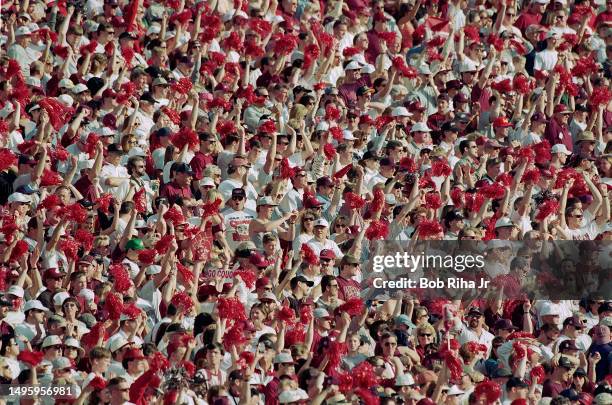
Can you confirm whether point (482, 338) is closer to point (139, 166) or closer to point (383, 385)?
point (383, 385)

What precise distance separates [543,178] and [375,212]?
2129mm

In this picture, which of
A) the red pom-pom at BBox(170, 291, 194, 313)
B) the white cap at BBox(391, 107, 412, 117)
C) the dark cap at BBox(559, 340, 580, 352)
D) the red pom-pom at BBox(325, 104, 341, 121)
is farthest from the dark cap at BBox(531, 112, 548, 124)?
the red pom-pom at BBox(170, 291, 194, 313)

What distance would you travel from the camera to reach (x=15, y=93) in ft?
74.1

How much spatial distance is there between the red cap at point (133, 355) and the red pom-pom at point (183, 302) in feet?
3.19

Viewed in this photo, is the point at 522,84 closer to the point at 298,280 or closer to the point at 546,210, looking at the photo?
the point at 546,210

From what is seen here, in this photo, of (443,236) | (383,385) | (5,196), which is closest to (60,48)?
(5,196)

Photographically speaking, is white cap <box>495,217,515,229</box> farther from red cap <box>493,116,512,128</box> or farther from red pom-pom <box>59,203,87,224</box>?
red pom-pom <box>59,203,87,224</box>

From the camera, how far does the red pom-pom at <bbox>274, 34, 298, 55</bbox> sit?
80.5 feet

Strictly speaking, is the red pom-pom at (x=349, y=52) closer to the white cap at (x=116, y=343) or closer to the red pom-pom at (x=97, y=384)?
the white cap at (x=116, y=343)

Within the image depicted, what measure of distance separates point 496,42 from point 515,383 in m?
7.00

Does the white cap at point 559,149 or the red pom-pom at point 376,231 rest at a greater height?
the white cap at point 559,149

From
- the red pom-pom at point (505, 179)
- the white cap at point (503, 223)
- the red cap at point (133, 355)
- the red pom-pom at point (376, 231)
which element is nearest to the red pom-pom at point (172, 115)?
the red pom-pom at point (376, 231)

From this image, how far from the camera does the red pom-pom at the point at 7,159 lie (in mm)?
21516

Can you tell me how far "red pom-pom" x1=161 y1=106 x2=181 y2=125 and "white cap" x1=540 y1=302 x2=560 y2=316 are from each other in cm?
411
